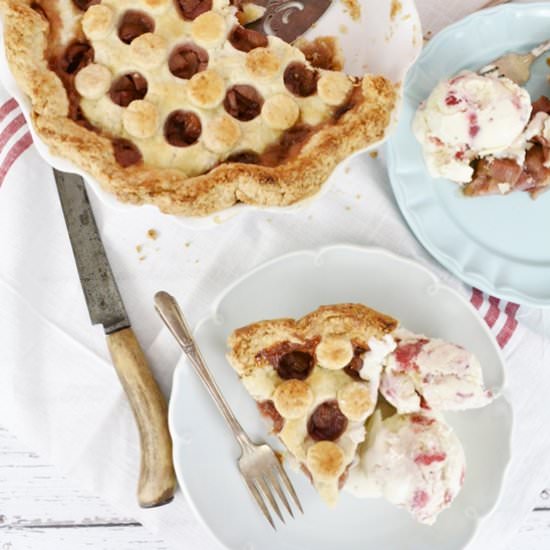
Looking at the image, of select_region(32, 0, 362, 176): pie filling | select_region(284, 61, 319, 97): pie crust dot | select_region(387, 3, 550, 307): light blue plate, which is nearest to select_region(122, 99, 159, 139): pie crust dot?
select_region(32, 0, 362, 176): pie filling

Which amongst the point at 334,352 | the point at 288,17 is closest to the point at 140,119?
the point at 288,17

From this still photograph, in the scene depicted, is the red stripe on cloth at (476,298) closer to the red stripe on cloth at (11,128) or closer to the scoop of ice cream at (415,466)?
the scoop of ice cream at (415,466)

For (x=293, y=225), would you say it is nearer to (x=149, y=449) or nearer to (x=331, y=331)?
(x=331, y=331)

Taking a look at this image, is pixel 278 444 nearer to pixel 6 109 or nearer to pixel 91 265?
pixel 91 265

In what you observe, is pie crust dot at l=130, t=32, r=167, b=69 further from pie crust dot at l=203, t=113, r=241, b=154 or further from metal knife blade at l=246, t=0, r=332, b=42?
metal knife blade at l=246, t=0, r=332, b=42

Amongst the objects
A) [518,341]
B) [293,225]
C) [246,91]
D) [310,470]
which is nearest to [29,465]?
[310,470]

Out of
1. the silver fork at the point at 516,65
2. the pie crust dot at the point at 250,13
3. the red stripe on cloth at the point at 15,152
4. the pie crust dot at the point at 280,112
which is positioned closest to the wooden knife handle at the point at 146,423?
the red stripe on cloth at the point at 15,152
